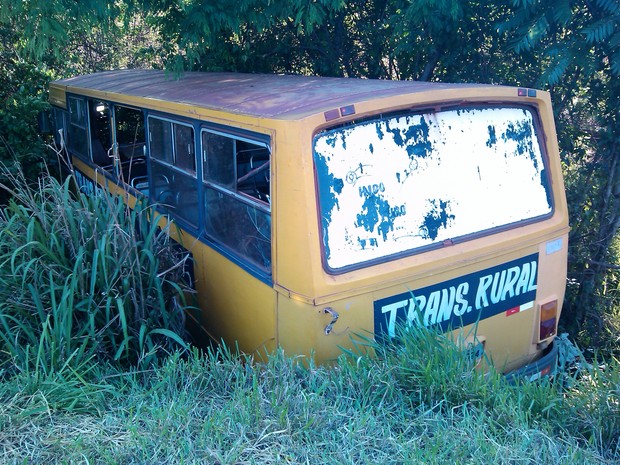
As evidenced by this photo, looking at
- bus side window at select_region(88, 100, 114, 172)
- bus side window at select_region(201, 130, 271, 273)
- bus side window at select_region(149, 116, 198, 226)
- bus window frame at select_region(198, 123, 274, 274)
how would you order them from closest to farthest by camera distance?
bus window frame at select_region(198, 123, 274, 274) → bus side window at select_region(201, 130, 271, 273) → bus side window at select_region(149, 116, 198, 226) → bus side window at select_region(88, 100, 114, 172)

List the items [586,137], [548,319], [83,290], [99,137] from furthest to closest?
[99,137] < [586,137] < [548,319] < [83,290]

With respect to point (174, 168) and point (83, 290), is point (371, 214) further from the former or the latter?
point (174, 168)

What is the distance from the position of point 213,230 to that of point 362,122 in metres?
1.31

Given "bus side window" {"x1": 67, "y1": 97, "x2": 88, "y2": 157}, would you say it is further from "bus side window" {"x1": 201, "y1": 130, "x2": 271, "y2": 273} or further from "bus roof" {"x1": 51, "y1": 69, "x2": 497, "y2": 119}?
"bus side window" {"x1": 201, "y1": 130, "x2": 271, "y2": 273}

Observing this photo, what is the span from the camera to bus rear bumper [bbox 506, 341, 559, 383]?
354 centimetres

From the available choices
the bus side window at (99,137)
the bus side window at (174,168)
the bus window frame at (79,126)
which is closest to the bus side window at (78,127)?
the bus window frame at (79,126)

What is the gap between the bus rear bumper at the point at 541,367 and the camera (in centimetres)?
354

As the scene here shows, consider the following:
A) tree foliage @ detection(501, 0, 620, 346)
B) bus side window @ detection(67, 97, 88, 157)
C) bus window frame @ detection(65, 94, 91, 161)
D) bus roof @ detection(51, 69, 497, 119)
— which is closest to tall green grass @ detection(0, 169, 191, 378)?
bus roof @ detection(51, 69, 497, 119)

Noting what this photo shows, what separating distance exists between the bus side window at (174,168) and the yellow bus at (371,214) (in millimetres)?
23

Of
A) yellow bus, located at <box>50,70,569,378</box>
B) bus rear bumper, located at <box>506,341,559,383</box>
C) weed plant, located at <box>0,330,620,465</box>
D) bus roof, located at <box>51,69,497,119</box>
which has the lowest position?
bus rear bumper, located at <box>506,341,559,383</box>

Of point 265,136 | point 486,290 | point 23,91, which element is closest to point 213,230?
point 265,136

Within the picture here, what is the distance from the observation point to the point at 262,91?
3.92 metres

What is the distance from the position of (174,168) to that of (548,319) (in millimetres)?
2770

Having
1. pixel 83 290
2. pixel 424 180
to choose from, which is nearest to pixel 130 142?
pixel 83 290
